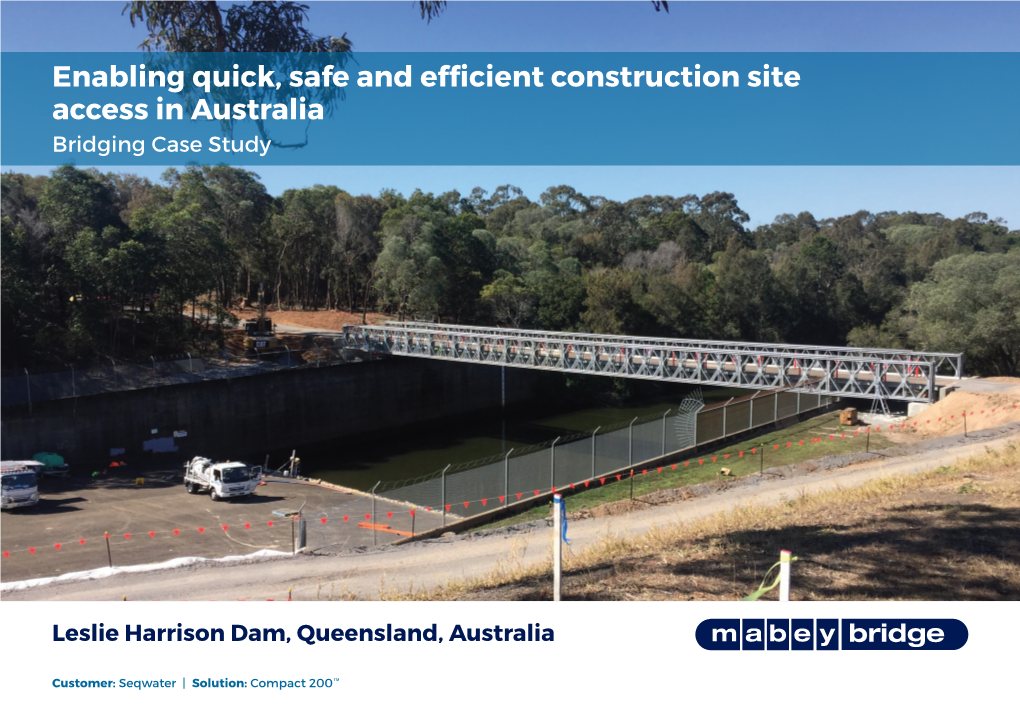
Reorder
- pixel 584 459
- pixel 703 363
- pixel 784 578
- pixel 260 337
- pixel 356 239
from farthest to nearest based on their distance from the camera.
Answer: pixel 356 239 → pixel 260 337 → pixel 703 363 → pixel 584 459 → pixel 784 578

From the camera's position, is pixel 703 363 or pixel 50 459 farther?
pixel 703 363

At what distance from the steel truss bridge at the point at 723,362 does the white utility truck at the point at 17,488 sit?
2163 centimetres

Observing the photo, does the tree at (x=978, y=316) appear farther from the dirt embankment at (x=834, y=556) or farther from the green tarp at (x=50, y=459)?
the green tarp at (x=50, y=459)

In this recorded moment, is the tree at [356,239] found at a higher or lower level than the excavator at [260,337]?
higher

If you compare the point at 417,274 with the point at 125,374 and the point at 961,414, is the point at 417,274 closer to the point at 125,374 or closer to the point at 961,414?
the point at 125,374

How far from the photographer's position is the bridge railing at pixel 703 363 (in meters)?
29.5

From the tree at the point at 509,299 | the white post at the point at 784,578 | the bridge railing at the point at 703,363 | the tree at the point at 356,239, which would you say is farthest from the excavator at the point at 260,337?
the white post at the point at 784,578

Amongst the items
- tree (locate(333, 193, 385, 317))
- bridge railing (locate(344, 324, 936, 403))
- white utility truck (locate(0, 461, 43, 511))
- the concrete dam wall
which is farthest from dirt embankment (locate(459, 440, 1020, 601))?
tree (locate(333, 193, 385, 317))

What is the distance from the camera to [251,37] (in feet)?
47.2

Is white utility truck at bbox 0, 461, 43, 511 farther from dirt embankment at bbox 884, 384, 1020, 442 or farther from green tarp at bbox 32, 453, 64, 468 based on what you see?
dirt embankment at bbox 884, 384, 1020, 442

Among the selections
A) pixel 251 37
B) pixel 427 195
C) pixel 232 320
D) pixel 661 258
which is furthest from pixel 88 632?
pixel 661 258

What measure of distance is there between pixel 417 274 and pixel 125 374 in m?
21.6

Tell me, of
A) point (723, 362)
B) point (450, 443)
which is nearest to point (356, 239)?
point (450, 443)

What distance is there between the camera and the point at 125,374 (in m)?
34.8
